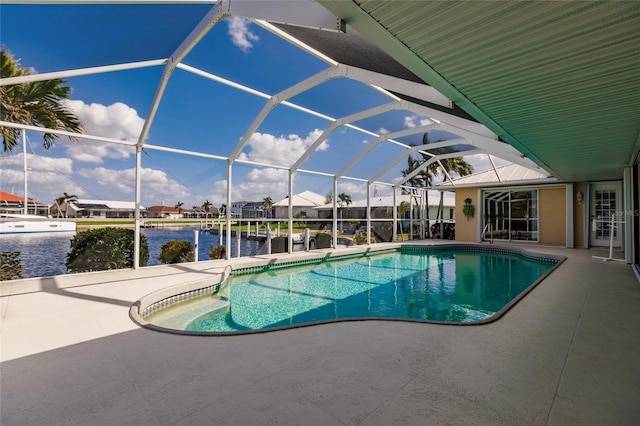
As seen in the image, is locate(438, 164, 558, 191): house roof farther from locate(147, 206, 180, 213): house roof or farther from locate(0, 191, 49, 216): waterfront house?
locate(0, 191, 49, 216): waterfront house

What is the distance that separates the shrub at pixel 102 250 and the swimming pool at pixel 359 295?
2386 millimetres

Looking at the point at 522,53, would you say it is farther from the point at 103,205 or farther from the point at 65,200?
the point at 65,200

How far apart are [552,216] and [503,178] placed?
2.49m

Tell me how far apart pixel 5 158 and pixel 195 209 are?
13.1 ft

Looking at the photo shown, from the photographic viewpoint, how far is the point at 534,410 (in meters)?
2.04

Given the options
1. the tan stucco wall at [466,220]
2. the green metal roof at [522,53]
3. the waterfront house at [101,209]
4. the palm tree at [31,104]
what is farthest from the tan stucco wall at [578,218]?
the palm tree at [31,104]

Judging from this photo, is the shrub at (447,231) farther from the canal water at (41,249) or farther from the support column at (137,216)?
the support column at (137,216)

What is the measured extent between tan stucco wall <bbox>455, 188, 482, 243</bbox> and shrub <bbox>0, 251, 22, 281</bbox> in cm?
1580

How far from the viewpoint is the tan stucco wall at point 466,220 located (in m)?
14.9

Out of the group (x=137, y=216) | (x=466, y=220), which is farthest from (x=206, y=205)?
(x=466, y=220)

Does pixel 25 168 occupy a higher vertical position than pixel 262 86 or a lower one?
lower

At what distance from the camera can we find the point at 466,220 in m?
15.3

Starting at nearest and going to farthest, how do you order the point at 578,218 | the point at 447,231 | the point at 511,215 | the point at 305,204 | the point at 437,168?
Result: 1. the point at 578,218
2. the point at 511,215
3. the point at 447,231
4. the point at 437,168
5. the point at 305,204

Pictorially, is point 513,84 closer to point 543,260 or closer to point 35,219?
point 35,219
